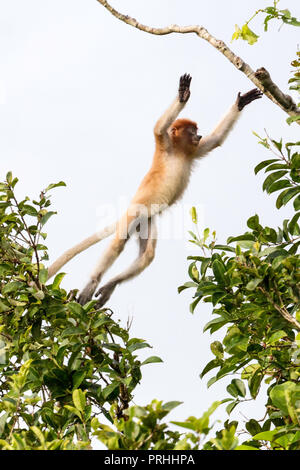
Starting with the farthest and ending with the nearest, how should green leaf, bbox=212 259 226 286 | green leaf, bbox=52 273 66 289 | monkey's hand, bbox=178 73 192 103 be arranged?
monkey's hand, bbox=178 73 192 103 → green leaf, bbox=52 273 66 289 → green leaf, bbox=212 259 226 286

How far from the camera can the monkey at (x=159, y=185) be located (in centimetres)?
615

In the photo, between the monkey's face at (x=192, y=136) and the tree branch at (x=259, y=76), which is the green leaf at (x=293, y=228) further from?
the monkey's face at (x=192, y=136)

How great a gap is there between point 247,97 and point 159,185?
1.24m

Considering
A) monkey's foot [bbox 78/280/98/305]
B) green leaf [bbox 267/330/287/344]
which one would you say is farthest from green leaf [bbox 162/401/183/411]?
monkey's foot [bbox 78/280/98/305]

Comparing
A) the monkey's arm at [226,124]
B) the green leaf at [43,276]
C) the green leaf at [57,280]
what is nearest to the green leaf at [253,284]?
the green leaf at [43,276]

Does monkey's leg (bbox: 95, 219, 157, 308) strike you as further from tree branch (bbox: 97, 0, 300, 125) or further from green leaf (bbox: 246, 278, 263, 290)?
green leaf (bbox: 246, 278, 263, 290)

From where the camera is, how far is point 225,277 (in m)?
3.69

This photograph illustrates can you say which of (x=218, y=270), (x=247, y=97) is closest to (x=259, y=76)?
(x=218, y=270)

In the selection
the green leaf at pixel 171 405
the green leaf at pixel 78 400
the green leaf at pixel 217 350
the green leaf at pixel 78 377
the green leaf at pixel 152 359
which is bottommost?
the green leaf at pixel 171 405

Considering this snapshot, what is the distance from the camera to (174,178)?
695 cm

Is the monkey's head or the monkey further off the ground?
the monkey's head

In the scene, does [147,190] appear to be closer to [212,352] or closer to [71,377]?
[212,352]

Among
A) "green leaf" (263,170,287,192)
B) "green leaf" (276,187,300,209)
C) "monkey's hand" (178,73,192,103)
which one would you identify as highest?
"monkey's hand" (178,73,192,103)

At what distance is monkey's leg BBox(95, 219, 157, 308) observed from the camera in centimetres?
614
